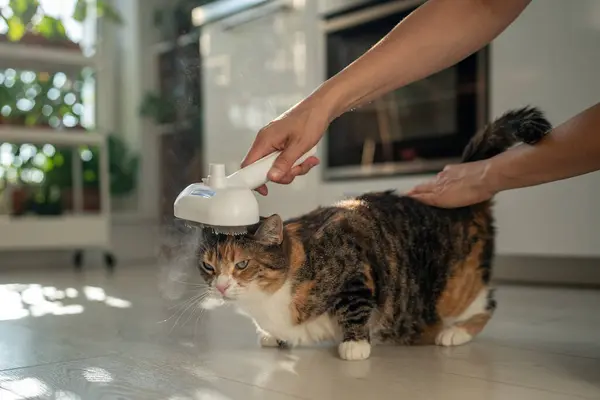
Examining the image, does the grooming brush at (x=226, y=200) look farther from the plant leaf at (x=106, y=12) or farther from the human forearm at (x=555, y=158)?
the plant leaf at (x=106, y=12)

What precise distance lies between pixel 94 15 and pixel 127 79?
44cm

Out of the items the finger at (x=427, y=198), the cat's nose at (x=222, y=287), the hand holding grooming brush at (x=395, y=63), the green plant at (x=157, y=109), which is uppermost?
the green plant at (x=157, y=109)

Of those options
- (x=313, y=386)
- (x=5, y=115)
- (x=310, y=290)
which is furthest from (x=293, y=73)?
(x=313, y=386)

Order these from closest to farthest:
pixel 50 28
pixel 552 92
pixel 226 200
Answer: pixel 226 200, pixel 552 92, pixel 50 28

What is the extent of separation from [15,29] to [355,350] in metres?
2.99

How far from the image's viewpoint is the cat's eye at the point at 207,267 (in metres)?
1.24

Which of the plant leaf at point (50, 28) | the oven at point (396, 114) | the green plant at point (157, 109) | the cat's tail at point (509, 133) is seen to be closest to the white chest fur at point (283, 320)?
the cat's tail at point (509, 133)

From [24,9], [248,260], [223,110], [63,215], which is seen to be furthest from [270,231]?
[24,9]

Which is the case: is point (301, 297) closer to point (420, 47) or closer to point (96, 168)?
point (420, 47)

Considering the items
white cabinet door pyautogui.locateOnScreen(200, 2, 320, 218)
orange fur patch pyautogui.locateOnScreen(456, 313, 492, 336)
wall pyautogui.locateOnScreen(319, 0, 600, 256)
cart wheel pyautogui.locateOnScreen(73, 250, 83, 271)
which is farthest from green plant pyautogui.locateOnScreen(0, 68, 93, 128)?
orange fur patch pyautogui.locateOnScreen(456, 313, 492, 336)

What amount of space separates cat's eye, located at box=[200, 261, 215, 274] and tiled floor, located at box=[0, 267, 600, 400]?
0.16 metres

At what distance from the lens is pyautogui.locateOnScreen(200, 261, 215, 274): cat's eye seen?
124 cm

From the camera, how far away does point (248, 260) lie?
1.22 m

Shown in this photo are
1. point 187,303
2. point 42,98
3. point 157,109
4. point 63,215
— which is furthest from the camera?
point 157,109
